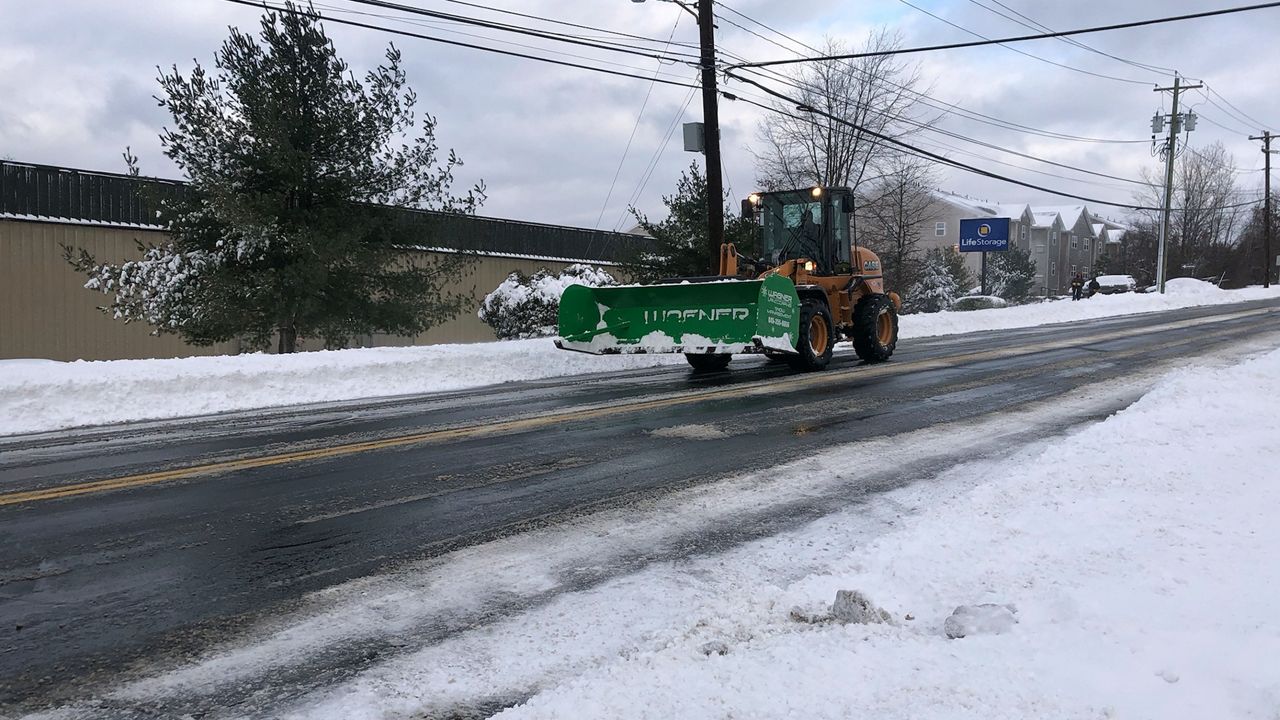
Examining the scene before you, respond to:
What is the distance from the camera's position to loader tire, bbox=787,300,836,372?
41.6ft

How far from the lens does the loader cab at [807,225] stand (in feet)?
46.4

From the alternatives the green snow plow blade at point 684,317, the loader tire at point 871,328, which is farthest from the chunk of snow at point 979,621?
the loader tire at point 871,328

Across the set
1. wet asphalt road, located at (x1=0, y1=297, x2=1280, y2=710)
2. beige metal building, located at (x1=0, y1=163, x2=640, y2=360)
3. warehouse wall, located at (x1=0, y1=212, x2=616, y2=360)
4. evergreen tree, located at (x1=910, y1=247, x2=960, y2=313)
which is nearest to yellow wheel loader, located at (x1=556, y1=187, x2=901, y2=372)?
wet asphalt road, located at (x1=0, y1=297, x2=1280, y2=710)

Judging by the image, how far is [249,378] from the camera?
35.6ft

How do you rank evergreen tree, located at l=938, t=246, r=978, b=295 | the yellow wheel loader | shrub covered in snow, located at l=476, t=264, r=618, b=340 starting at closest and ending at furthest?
the yellow wheel loader
shrub covered in snow, located at l=476, t=264, r=618, b=340
evergreen tree, located at l=938, t=246, r=978, b=295

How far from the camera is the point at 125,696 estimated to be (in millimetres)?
2730

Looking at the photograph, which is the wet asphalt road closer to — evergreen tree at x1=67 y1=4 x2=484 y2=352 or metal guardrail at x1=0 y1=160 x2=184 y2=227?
evergreen tree at x1=67 y1=4 x2=484 y2=352

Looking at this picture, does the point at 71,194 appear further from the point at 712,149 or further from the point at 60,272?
the point at 712,149

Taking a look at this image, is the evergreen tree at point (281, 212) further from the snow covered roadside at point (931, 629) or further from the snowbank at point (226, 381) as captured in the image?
the snow covered roadside at point (931, 629)

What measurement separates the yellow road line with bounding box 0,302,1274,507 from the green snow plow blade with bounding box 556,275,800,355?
770 mm

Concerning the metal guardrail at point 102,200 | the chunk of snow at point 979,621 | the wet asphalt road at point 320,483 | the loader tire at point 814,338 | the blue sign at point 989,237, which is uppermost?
the blue sign at point 989,237

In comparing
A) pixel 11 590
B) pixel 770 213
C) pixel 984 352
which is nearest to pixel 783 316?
pixel 770 213

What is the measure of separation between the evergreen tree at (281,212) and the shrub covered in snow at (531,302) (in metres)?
5.63

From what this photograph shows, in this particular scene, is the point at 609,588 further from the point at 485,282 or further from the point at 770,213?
the point at 485,282
